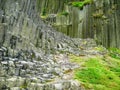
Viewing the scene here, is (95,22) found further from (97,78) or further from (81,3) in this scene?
(97,78)

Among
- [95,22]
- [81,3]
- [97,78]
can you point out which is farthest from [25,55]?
[81,3]

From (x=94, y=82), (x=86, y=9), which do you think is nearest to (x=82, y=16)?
(x=86, y=9)

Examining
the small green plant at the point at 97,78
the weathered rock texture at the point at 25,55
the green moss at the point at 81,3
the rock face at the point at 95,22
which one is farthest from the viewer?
the green moss at the point at 81,3

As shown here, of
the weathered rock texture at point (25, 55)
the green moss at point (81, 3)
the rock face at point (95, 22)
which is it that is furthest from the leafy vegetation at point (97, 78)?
the green moss at point (81, 3)

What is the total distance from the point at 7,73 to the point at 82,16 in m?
39.0

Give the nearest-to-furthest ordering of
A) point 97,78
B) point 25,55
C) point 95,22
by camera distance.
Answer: point 97,78, point 25,55, point 95,22

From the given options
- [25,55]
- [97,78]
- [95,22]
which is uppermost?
[95,22]

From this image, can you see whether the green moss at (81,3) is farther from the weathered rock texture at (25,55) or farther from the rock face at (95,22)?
the weathered rock texture at (25,55)

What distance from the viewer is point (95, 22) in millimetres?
53031

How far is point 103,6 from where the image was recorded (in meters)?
52.8

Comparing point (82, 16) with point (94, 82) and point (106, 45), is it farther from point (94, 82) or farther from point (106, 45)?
point (94, 82)

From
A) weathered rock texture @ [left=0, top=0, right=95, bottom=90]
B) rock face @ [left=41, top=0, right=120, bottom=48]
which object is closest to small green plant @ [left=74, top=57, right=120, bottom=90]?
weathered rock texture @ [left=0, top=0, right=95, bottom=90]

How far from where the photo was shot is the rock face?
5016 centimetres

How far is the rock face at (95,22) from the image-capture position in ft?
165
